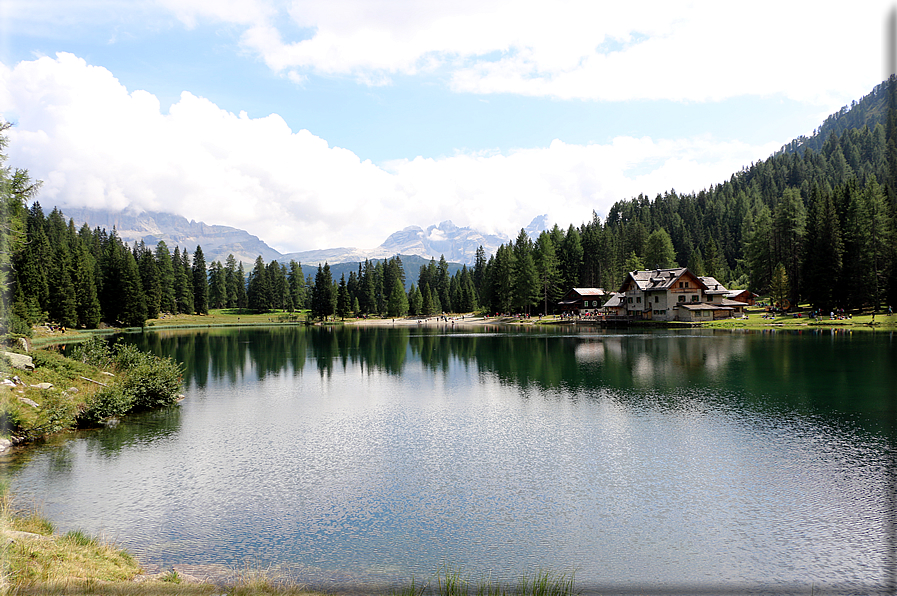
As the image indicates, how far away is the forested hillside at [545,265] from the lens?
3278 inches

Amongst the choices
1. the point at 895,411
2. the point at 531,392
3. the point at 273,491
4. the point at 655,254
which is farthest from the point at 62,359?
the point at 655,254

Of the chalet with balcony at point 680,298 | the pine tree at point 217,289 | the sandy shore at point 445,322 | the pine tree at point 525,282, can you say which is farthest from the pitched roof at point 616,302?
the pine tree at point 217,289

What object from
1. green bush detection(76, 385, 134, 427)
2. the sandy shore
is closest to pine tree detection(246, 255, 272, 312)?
the sandy shore

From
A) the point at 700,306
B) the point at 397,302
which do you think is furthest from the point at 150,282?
the point at 700,306

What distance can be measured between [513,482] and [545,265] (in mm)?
122996

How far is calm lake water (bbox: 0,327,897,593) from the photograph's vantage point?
14328 mm

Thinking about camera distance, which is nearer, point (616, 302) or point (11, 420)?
point (11, 420)

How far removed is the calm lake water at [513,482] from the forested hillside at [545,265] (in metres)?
10.3

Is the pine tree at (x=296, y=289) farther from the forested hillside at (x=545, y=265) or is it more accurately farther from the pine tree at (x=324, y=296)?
the pine tree at (x=324, y=296)

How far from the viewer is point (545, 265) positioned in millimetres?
140250

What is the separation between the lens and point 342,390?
4353 cm

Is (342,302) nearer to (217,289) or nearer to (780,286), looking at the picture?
(217,289)

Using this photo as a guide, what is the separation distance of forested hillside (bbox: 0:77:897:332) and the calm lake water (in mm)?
10263

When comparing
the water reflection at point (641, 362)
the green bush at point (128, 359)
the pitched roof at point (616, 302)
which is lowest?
the water reflection at point (641, 362)
